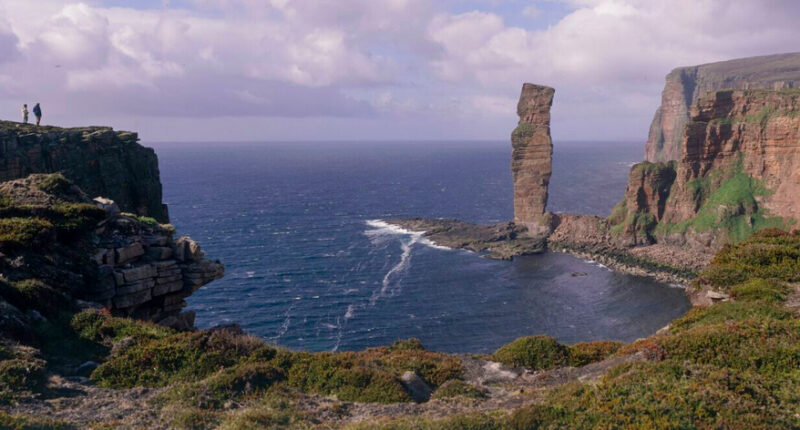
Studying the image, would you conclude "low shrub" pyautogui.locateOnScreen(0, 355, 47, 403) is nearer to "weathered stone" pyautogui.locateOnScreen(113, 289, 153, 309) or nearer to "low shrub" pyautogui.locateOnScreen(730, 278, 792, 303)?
"weathered stone" pyautogui.locateOnScreen(113, 289, 153, 309)

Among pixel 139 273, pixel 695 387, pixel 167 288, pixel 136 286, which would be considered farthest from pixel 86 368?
pixel 695 387

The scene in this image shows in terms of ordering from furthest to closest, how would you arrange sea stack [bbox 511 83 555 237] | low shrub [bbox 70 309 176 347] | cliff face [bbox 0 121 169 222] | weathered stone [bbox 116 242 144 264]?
sea stack [bbox 511 83 555 237], cliff face [bbox 0 121 169 222], weathered stone [bbox 116 242 144 264], low shrub [bbox 70 309 176 347]

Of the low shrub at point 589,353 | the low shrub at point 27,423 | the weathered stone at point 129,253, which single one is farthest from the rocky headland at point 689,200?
the low shrub at point 27,423

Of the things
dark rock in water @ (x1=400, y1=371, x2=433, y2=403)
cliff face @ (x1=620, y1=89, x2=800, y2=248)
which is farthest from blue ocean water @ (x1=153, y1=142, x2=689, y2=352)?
dark rock in water @ (x1=400, y1=371, x2=433, y2=403)

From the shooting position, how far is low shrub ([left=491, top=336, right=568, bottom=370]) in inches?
858

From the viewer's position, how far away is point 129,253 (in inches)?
995

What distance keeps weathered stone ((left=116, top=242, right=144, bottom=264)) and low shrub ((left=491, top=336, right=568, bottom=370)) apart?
17.0 metres

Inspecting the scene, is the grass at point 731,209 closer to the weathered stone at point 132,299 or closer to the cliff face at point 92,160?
the cliff face at point 92,160

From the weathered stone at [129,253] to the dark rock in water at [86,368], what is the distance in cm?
759

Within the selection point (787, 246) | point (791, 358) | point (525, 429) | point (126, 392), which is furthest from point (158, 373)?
point (787, 246)

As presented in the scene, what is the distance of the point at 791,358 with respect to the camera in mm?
16906

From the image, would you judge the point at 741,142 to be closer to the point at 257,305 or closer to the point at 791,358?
the point at 257,305

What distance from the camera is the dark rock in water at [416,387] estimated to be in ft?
57.6

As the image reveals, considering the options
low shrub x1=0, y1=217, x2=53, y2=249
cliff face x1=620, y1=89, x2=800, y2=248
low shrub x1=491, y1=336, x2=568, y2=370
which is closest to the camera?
low shrub x1=491, y1=336, x2=568, y2=370
